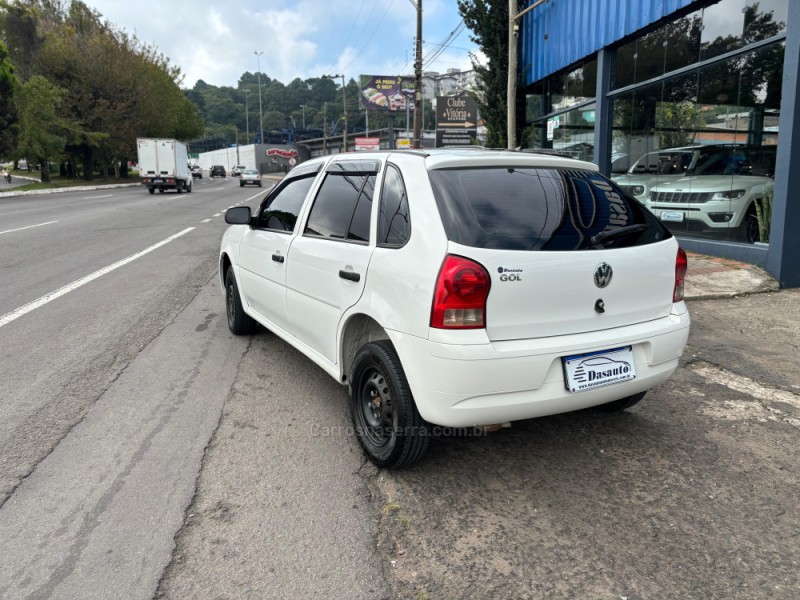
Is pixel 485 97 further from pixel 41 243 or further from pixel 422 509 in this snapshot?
pixel 422 509

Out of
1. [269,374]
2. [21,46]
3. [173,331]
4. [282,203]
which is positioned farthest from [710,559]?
[21,46]

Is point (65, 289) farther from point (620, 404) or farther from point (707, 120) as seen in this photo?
point (707, 120)

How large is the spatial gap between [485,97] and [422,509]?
17025 millimetres

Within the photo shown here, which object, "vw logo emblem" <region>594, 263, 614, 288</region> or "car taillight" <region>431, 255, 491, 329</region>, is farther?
"vw logo emblem" <region>594, 263, 614, 288</region>

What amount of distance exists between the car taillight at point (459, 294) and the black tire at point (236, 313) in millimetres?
3169

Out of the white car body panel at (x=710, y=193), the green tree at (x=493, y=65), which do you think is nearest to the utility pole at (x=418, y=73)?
the green tree at (x=493, y=65)

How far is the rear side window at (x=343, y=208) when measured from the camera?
3.55 meters

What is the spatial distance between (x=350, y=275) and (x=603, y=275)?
1346 millimetres

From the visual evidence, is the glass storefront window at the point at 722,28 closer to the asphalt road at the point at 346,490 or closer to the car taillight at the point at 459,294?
the asphalt road at the point at 346,490

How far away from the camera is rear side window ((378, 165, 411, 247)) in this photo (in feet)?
10.3

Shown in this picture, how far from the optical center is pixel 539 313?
9.63ft

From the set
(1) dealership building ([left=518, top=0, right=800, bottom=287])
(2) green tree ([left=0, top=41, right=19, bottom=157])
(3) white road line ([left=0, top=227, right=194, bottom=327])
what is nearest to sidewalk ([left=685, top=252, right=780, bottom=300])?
(1) dealership building ([left=518, top=0, right=800, bottom=287])

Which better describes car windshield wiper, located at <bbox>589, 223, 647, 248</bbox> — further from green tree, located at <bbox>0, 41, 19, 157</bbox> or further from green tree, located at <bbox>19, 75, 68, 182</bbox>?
green tree, located at <bbox>19, 75, 68, 182</bbox>

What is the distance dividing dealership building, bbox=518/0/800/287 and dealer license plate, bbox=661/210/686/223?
19 millimetres
